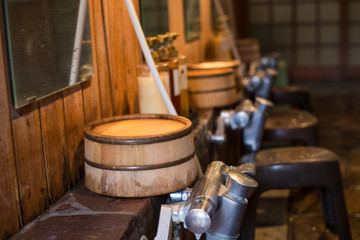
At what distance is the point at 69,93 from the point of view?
1812 millimetres

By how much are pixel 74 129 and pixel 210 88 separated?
1.29 metres

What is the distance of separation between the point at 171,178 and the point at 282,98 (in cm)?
403

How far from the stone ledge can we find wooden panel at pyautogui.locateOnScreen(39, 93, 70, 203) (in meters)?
0.04

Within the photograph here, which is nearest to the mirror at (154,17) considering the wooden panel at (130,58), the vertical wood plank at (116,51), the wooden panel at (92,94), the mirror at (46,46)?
the wooden panel at (130,58)

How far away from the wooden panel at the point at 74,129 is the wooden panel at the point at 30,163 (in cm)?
21

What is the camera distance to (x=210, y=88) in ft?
9.82

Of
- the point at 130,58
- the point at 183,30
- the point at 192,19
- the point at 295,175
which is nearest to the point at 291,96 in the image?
the point at 192,19

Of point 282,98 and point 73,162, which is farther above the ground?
point 73,162

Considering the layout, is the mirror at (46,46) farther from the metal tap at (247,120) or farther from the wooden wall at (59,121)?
the metal tap at (247,120)

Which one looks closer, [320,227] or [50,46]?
[50,46]

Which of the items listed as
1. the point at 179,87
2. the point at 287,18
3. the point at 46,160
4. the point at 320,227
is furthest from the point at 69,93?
the point at 287,18

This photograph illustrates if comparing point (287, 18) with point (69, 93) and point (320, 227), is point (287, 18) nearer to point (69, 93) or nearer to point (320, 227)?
point (320, 227)

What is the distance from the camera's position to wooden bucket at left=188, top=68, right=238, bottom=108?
2959 mm

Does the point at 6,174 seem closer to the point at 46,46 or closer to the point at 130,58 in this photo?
the point at 46,46
